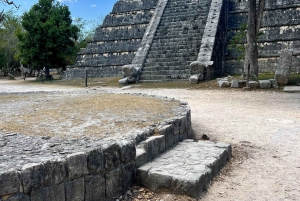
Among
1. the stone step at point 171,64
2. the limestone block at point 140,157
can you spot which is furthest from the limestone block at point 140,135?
the stone step at point 171,64

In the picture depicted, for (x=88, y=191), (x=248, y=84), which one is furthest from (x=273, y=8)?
(x=88, y=191)

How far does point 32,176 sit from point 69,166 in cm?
38

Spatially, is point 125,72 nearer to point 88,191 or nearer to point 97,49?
point 97,49

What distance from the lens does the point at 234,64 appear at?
16.7 meters

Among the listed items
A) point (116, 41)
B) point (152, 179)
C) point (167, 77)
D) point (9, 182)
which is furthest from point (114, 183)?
point (116, 41)

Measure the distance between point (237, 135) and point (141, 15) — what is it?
16693 millimetres

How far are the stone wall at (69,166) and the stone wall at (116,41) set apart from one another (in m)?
15.7

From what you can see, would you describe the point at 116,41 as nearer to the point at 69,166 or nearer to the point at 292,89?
the point at 292,89

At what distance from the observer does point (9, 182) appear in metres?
2.49

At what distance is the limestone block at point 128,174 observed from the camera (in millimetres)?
3516

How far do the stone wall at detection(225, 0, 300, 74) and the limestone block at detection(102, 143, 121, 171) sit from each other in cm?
1372

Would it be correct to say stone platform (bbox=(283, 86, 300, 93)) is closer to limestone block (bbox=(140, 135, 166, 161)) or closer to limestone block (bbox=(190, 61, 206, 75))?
limestone block (bbox=(190, 61, 206, 75))

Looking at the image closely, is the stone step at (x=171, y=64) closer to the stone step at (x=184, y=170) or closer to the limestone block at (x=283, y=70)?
the limestone block at (x=283, y=70)

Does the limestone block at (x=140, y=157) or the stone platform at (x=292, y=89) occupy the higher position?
the stone platform at (x=292, y=89)
